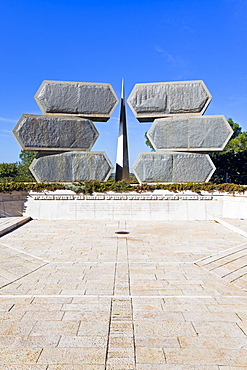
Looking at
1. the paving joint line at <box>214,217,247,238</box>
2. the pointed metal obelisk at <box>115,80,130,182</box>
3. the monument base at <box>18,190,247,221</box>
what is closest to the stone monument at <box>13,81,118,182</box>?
the pointed metal obelisk at <box>115,80,130,182</box>

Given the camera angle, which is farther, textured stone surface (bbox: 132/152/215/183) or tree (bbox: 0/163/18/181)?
tree (bbox: 0/163/18/181)

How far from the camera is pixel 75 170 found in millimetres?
13742

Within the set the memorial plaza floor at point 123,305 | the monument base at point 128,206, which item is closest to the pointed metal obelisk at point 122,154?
the monument base at point 128,206

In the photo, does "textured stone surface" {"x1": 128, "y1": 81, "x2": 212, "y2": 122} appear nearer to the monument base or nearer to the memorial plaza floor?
the monument base

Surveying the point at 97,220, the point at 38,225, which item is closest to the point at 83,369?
the point at 38,225

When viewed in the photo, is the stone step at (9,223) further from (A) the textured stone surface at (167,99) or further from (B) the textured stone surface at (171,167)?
(A) the textured stone surface at (167,99)

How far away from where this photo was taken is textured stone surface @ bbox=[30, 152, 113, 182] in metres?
13.6

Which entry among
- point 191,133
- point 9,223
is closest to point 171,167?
point 191,133

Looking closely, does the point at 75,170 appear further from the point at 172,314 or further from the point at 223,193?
the point at 172,314

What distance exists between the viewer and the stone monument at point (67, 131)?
1347cm

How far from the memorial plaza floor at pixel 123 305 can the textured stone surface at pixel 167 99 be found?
7.90m

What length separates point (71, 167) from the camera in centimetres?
1373

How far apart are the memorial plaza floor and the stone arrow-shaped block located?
25.6 ft

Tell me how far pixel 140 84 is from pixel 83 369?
13273 mm
